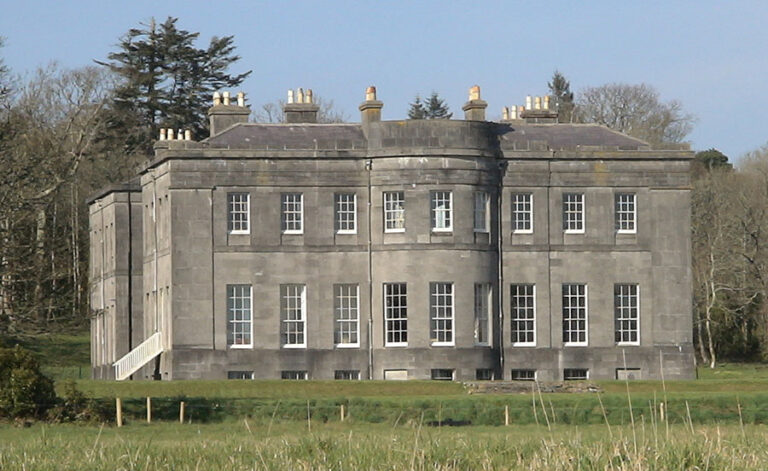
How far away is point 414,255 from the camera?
55.2m

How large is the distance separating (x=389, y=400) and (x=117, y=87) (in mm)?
45501

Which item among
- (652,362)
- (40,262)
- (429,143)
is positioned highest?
(429,143)

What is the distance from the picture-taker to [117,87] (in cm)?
8562

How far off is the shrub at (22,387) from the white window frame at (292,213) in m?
15.6

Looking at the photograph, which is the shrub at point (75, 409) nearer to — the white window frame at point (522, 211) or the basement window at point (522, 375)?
the basement window at point (522, 375)

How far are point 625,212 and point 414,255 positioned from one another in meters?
7.78

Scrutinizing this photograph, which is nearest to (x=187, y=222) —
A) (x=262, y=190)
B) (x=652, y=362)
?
(x=262, y=190)

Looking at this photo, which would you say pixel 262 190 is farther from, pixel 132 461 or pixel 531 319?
pixel 132 461

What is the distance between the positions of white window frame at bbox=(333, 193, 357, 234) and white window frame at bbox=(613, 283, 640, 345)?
9198 mm

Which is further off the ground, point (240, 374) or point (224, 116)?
point (224, 116)

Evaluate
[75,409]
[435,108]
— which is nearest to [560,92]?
[435,108]

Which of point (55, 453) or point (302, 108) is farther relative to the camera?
point (302, 108)

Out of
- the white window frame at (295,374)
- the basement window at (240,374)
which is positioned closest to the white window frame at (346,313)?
the white window frame at (295,374)

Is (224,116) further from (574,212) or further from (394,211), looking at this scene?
(574,212)
